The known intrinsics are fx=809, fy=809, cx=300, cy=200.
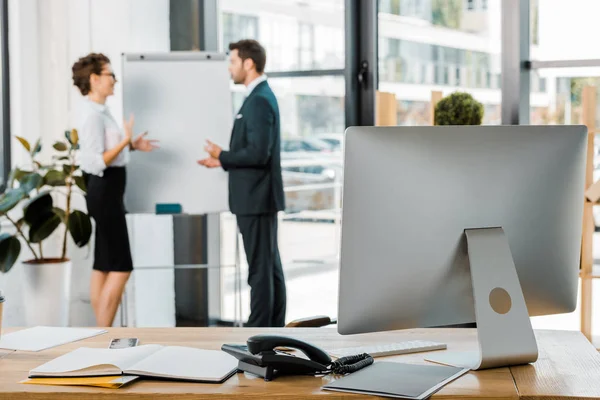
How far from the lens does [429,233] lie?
5.82ft

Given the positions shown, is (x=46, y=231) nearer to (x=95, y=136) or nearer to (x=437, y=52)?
(x=95, y=136)

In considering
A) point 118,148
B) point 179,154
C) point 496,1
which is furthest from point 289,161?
point 496,1

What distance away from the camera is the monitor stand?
1794 mm

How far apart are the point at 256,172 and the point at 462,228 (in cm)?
260

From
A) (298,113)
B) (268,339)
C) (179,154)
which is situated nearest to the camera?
(268,339)

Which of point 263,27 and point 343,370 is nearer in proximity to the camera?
point 343,370

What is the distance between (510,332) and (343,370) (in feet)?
1.27

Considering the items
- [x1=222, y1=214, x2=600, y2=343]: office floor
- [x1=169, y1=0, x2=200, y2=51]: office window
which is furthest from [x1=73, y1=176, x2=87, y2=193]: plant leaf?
[x1=222, y1=214, x2=600, y2=343]: office floor

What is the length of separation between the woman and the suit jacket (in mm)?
513

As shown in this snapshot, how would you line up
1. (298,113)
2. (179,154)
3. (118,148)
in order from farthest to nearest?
1. (298,113)
2. (179,154)
3. (118,148)

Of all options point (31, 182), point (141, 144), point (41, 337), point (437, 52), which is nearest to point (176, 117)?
point (141, 144)

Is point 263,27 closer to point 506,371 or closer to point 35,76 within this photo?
point 35,76

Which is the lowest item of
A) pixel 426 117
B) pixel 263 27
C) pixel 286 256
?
pixel 286 256

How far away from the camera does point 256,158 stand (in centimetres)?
425
